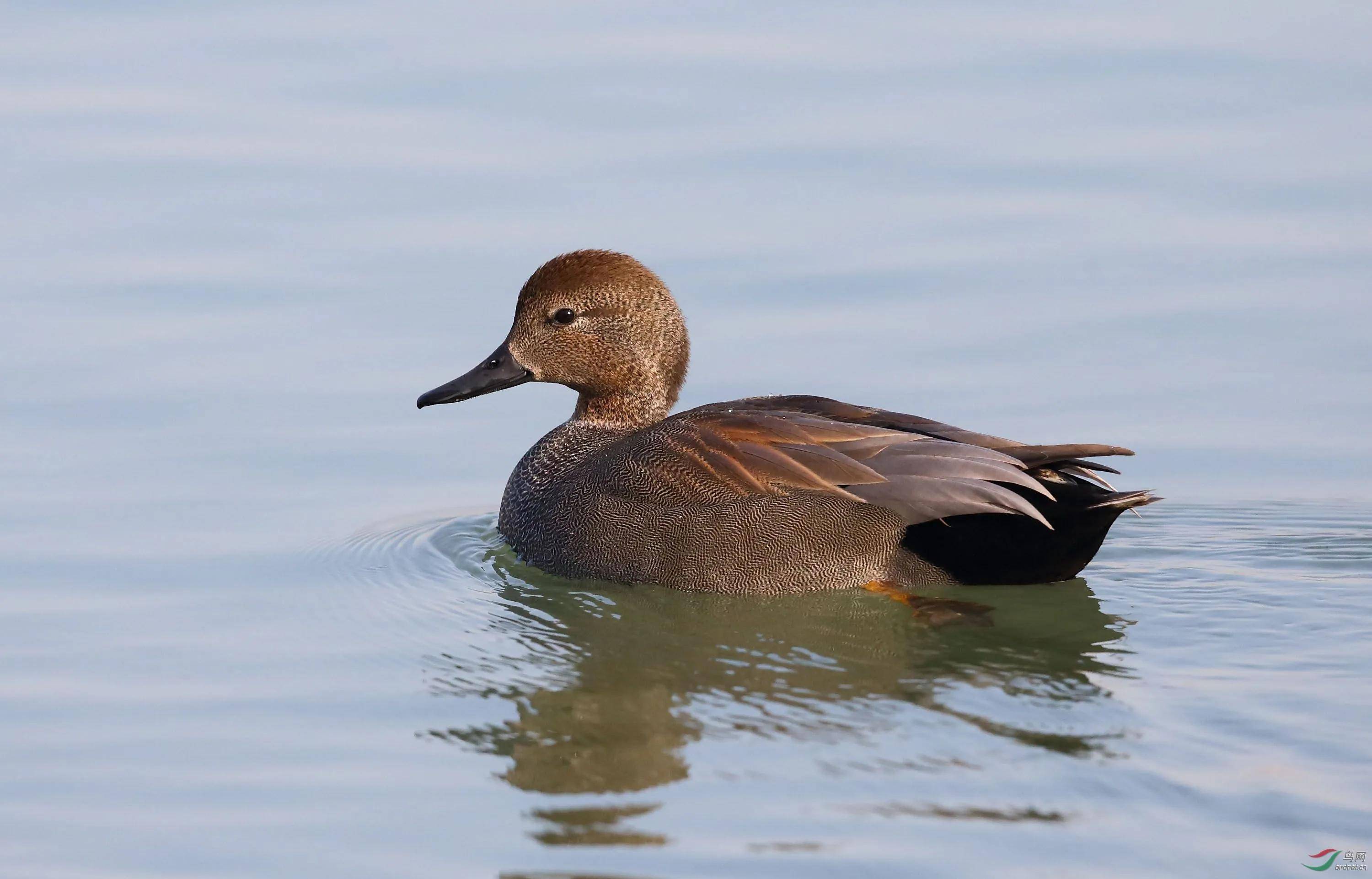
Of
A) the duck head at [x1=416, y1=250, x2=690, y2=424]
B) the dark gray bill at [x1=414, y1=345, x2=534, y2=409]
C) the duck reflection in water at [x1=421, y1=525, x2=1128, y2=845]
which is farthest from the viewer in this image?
the dark gray bill at [x1=414, y1=345, x2=534, y2=409]

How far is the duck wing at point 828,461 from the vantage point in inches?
271

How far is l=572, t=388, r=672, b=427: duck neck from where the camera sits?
835 centimetres

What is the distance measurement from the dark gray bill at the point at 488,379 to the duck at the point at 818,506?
A: 746 mm

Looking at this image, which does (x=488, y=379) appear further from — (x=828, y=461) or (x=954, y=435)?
(x=954, y=435)

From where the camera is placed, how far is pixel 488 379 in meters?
8.46

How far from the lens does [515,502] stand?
8.05 metres

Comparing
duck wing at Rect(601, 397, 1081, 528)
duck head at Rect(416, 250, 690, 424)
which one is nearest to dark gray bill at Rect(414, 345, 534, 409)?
duck head at Rect(416, 250, 690, 424)

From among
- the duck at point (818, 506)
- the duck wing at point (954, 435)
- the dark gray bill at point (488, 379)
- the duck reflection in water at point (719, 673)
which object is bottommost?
the duck reflection in water at point (719, 673)

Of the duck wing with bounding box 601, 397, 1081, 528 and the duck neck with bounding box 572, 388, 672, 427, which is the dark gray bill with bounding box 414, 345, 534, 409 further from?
the duck wing with bounding box 601, 397, 1081, 528

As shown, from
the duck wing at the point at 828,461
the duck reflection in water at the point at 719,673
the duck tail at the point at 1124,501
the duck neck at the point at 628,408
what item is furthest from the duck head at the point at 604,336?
the duck tail at the point at 1124,501

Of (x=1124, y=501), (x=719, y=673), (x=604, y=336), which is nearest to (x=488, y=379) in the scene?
(x=604, y=336)

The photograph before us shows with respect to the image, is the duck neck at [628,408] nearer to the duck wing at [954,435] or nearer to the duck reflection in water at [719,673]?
the duck wing at [954,435]

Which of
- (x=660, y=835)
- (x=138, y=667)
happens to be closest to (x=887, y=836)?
(x=660, y=835)

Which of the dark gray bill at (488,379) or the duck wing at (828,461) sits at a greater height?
the dark gray bill at (488,379)
